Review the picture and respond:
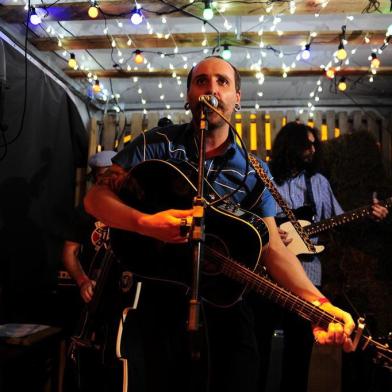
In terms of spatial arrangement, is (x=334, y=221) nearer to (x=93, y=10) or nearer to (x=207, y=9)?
(x=207, y=9)

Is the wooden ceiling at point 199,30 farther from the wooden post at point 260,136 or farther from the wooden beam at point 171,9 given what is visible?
the wooden post at point 260,136

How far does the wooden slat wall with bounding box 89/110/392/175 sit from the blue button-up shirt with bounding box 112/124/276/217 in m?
3.69

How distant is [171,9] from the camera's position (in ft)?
13.2

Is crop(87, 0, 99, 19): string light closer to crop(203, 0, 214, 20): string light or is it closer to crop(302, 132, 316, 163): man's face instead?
crop(203, 0, 214, 20): string light

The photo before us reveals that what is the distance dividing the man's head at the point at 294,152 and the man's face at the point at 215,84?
1875 millimetres

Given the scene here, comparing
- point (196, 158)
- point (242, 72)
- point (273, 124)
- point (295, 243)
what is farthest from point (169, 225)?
point (273, 124)

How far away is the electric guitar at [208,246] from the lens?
1704 mm

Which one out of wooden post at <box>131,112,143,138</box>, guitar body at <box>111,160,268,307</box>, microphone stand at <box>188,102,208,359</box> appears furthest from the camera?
wooden post at <box>131,112,143,138</box>

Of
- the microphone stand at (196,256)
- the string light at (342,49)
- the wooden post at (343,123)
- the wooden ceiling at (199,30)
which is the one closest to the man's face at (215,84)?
the microphone stand at (196,256)

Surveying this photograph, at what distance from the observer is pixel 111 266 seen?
2777 millimetres

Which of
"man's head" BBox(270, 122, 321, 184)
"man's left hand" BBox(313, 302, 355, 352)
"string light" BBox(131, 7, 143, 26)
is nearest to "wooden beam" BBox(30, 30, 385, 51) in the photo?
"string light" BBox(131, 7, 143, 26)

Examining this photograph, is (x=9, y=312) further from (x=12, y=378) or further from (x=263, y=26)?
(x=263, y=26)

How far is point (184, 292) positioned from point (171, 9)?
3268 mm

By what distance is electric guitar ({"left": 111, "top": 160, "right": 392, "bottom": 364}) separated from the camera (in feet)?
5.59
